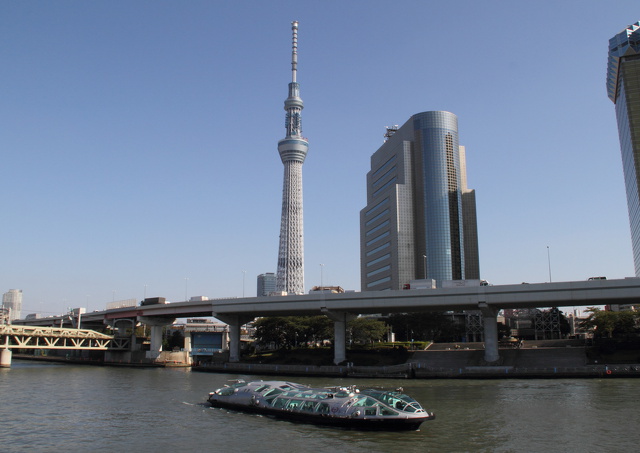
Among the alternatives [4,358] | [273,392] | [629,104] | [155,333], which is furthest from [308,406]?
[629,104]

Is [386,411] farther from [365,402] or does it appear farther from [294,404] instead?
[294,404]

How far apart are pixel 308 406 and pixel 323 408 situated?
164 cm

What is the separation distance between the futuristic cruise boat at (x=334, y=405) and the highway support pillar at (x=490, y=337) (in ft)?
152

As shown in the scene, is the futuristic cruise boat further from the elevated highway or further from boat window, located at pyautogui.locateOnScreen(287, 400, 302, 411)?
the elevated highway

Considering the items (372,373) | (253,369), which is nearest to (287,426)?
(372,373)

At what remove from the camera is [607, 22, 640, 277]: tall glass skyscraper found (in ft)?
563

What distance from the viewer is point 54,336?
398 feet

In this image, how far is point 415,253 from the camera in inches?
7869

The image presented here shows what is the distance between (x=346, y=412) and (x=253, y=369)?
2281 inches

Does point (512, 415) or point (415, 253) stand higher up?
point (415, 253)

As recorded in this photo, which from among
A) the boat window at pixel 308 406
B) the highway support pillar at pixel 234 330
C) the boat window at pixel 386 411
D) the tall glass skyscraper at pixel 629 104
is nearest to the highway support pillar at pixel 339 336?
the highway support pillar at pixel 234 330

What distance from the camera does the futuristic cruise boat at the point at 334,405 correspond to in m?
40.6

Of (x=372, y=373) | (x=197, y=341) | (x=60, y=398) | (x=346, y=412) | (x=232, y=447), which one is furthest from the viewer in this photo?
(x=197, y=341)

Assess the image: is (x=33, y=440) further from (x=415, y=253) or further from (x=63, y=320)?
(x=415, y=253)
